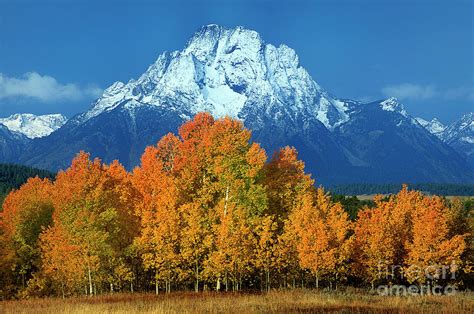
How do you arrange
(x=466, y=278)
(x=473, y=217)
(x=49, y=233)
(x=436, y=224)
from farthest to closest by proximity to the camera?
(x=473, y=217) < (x=466, y=278) < (x=436, y=224) < (x=49, y=233)

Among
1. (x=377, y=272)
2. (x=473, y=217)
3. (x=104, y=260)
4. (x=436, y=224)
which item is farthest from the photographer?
(x=473, y=217)

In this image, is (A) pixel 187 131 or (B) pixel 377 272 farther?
(B) pixel 377 272

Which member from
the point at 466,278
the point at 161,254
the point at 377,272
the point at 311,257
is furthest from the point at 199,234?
the point at 466,278

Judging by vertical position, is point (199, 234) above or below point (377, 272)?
above

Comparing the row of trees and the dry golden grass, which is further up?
the row of trees

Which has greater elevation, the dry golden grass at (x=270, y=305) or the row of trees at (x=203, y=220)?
the row of trees at (x=203, y=220)

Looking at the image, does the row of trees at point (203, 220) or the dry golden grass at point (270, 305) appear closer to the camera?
the dry golden grass at point (270, 305)

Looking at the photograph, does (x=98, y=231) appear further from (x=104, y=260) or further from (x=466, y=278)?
(x=466, y=278)

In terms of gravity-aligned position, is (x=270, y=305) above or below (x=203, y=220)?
below

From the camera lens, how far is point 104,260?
56719 mm

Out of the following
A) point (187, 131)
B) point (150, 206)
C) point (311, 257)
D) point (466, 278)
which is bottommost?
point (466, 278)

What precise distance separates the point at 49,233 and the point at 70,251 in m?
8.48

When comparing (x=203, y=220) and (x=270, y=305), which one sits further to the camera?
(x=203, y=220)

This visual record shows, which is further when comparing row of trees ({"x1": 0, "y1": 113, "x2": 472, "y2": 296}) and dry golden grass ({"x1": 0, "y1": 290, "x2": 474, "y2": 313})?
row of trees ({"x1": 0, "y1": 113, "x2": 472, "y2": 296})
